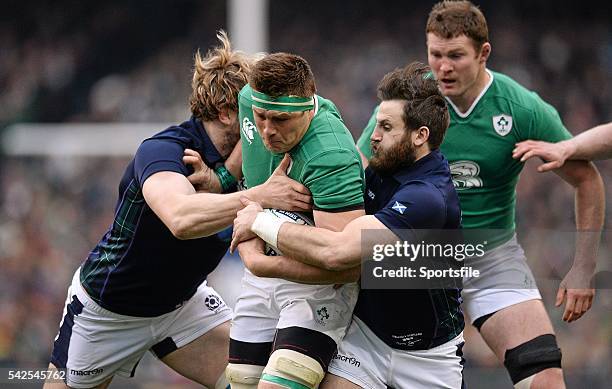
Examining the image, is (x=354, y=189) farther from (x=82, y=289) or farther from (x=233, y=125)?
(x=82, y=289)

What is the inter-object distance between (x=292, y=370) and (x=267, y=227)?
2.02ft

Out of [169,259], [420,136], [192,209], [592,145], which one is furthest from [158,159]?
[592,145]

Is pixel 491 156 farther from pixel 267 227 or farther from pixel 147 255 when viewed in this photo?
pixel 147 255

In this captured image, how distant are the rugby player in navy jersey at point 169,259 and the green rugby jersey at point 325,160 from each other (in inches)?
4.3

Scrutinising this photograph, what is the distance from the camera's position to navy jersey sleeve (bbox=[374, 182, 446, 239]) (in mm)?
4336

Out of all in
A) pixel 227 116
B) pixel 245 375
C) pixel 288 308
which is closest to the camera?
pixel 288 308

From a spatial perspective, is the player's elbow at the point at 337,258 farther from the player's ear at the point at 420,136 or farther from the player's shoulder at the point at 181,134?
the player's shoulder at the point at 181,134

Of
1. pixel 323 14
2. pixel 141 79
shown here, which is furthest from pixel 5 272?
pixel 323 14

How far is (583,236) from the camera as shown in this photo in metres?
5.59

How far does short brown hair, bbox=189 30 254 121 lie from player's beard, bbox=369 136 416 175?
2.61ft

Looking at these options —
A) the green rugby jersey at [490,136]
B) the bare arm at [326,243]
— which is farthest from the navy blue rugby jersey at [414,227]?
the green rugby jersey at [490,136]

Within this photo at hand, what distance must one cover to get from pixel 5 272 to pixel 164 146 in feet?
24.9

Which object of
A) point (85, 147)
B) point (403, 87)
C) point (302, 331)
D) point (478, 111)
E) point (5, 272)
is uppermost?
point (403, 87)

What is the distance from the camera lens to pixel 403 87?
459 centimetres
